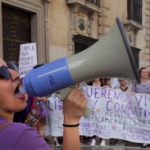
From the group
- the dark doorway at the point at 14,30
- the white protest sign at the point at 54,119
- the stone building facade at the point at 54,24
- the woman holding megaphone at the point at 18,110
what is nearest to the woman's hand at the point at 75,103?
the woman holding megaphone at the point at 18,110

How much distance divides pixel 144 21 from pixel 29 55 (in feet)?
45.0

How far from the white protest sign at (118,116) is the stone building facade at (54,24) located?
11.4 ft

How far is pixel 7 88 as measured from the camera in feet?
6.40

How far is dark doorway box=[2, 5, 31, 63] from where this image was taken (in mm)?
12969

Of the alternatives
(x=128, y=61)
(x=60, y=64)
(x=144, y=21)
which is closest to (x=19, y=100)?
(x=60, y=64)

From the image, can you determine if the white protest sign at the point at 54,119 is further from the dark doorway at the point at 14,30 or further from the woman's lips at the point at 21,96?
the woman's lips at the point at 21,96

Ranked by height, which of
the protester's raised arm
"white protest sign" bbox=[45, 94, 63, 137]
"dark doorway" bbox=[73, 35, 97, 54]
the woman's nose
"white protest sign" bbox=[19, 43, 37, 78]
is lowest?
"white protest sign" bbox=[45, 94, 63, 137]

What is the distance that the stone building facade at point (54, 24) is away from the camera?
1318 centimetres

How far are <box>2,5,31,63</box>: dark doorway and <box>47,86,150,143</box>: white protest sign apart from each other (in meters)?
3.81

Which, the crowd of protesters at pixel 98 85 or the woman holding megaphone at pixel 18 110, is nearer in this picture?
the woman holding megaphone at pixel 18 110

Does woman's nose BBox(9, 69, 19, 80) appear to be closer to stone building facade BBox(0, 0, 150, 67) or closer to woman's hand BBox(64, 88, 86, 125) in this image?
woman's hand BBox(64, 88, 86, 125)

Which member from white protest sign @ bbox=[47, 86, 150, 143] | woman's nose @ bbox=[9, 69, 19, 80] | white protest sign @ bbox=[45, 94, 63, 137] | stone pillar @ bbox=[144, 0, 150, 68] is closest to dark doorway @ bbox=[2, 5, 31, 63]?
white protest sign @ bbox=[45, 94, 63, 137]

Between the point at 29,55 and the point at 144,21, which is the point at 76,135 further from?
the point at 144,21

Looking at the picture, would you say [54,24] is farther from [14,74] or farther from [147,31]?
[14,74]
